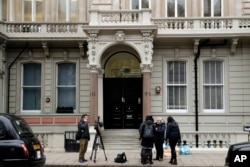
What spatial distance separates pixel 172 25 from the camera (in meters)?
23.7

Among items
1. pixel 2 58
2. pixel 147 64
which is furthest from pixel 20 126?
pixel 2 58

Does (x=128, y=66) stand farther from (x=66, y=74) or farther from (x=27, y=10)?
(x=27, y=10)

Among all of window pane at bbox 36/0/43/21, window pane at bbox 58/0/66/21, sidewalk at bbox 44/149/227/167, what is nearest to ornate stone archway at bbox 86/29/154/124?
sidewalk at bbox 44/149/227/167

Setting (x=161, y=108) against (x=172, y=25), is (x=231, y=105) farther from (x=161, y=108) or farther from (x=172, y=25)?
(x=172, y=25)

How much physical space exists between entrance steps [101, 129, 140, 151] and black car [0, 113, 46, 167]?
9.84m

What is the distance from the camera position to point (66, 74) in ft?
82.9

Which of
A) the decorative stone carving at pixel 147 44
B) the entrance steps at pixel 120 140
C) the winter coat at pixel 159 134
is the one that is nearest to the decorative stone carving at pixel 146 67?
the decorative stone carving at pixel 147 44

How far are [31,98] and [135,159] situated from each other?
9843 millimetres

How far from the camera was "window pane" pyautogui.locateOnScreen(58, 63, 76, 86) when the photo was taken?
25219mm

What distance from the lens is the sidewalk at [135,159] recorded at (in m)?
16.3

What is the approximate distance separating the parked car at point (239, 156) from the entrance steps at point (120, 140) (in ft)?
41.7

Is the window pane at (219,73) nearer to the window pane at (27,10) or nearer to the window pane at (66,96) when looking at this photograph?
the window pane at (66,96)

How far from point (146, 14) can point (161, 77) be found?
4102mm

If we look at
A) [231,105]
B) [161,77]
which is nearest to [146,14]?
[161,77]
